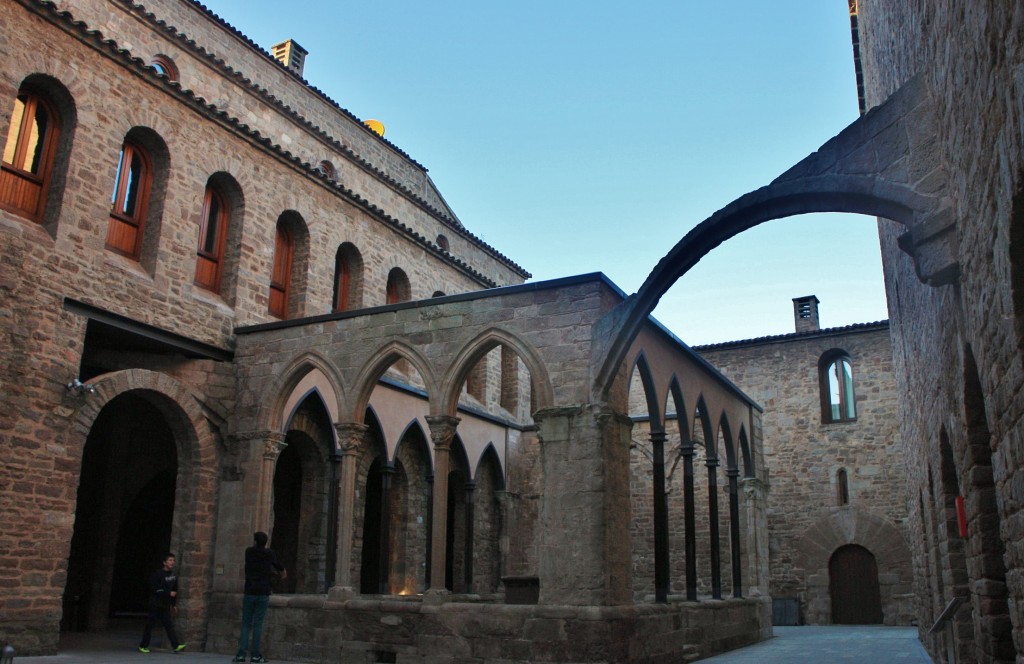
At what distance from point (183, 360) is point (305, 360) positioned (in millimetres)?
1674

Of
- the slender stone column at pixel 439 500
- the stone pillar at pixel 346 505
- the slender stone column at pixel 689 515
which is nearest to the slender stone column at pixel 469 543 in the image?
the slender stone column at pixel 689 515

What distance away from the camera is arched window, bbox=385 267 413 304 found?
17703mm

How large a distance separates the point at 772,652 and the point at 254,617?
683 cm

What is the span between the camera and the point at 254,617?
9836 millimetres

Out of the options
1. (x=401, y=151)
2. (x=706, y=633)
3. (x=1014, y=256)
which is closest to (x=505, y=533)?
(x=706, y=633)

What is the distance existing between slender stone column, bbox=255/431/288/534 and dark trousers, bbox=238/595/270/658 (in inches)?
61.6

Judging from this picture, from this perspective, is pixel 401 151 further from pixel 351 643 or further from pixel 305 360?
pixel 351 643

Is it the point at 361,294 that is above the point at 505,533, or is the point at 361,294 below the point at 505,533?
above

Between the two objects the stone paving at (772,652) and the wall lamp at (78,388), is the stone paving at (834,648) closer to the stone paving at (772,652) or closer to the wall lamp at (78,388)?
the stone paving at (772,652)

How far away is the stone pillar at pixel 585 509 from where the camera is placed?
9.03 m

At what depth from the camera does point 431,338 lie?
35.8 feet

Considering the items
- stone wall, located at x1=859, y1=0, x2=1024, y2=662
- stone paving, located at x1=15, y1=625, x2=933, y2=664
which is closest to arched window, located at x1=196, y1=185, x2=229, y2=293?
stone paving, located at x1=15, y1=625, x2=933, y2=664

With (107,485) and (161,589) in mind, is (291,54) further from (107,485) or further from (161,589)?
(161,589)

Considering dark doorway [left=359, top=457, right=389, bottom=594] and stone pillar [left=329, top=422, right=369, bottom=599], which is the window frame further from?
dark doorway [left=359, top=457, right=389, bottom=594]
